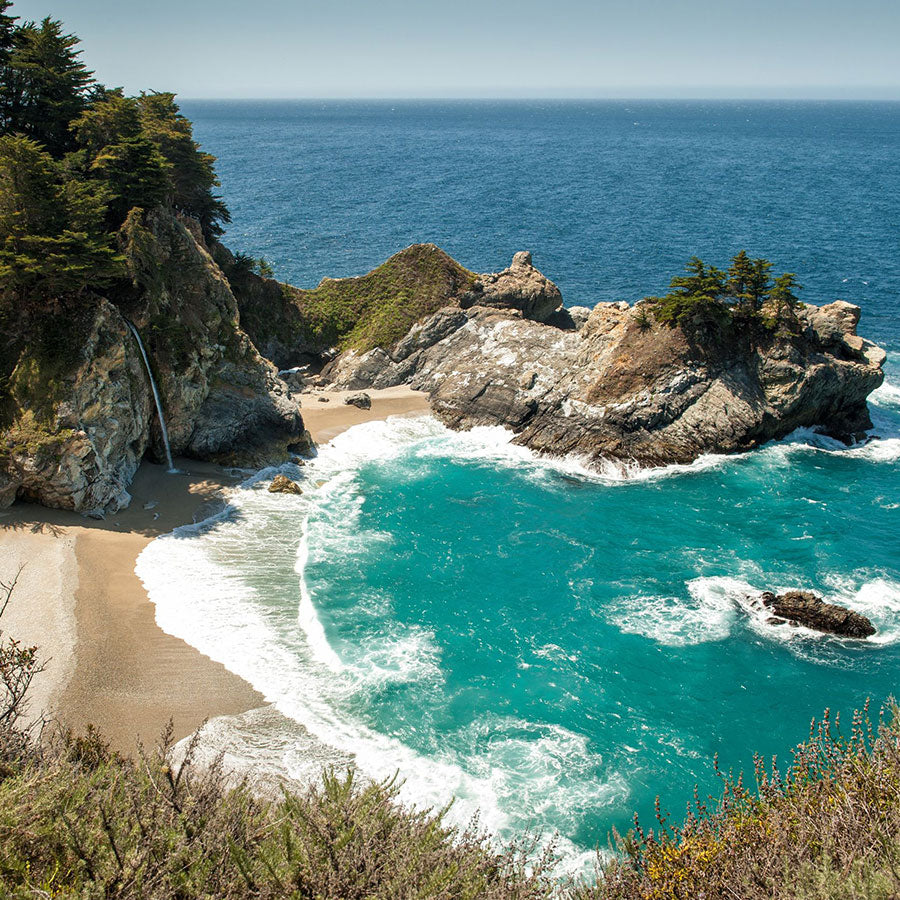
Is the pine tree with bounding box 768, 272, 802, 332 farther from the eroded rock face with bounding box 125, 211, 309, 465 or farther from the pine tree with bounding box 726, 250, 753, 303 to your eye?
the eroded rock face with bounding box 125, 211, 309, 465

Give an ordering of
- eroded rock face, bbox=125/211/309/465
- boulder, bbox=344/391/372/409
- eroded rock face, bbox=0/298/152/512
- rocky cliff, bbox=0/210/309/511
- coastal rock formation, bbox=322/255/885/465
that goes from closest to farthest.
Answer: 1. eroded rock face, bbox=0/298/152/512
2. rocky cliff, bbox=0/210/309/511
3. eroded rock face, bbox=125/211/309/465
4. coastal rock formation, bbox=322/255/885/465
5. boulder, bbox=344/391/372/409

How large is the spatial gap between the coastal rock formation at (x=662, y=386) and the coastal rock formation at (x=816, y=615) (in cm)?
1377

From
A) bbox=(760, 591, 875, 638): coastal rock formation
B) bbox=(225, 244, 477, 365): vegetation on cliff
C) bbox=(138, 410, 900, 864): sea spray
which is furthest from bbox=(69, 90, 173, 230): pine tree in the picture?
bbox=(760, 591, 875, 638): coastal rock formation

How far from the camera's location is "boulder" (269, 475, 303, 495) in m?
37.5

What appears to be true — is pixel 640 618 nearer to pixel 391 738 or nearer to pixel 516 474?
pixel 391 738

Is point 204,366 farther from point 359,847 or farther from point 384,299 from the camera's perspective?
point 359,847

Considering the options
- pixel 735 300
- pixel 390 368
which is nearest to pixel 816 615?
pixel 735 300

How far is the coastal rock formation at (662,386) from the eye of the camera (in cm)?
4209

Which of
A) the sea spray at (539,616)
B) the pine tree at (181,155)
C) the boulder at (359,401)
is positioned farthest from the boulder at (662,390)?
the pine tree at (181,155)

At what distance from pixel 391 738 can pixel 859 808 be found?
43.3ft

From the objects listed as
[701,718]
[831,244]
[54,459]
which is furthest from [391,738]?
[831,244]

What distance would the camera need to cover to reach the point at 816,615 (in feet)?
90.4

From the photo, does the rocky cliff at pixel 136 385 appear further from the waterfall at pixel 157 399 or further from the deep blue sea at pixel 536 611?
the deep blue sea at pixel 536 611

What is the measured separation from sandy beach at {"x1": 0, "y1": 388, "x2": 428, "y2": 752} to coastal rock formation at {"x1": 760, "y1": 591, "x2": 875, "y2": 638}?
20199 millimetres
